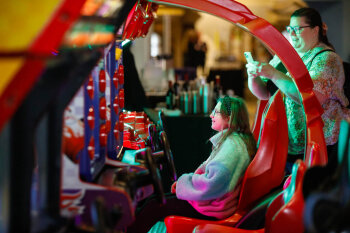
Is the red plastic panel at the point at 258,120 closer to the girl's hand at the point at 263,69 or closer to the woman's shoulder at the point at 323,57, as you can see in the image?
the woman's shoulder at the point at 323,57

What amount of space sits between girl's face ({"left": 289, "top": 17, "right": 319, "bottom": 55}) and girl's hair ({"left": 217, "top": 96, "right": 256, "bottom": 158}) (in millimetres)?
606

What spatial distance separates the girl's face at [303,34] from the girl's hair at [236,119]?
23.9 inches

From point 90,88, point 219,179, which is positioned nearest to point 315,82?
point 219,179

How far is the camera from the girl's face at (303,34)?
3162mm

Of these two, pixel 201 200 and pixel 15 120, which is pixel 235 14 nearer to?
pixel 201 200

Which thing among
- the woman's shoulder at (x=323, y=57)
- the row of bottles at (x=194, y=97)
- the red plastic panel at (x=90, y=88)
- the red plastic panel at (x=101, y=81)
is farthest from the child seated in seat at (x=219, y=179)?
the row of bottles at (x=194, y=97)

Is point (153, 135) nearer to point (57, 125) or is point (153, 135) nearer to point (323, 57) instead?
point (323, 57)

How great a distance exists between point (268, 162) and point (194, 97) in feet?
9.91

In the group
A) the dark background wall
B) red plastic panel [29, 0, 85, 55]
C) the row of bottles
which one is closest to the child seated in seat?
red plastic panel [29, 0, 85, 55]

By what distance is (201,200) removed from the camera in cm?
290

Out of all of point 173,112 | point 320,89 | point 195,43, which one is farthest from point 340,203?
point 195,43

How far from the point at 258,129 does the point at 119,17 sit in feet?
5.21

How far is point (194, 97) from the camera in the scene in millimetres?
5793

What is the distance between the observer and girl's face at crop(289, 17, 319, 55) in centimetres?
316
